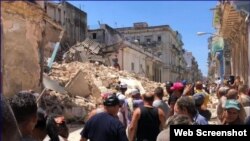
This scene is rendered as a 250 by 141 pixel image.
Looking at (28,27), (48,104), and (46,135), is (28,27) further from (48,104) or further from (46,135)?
(46,135)

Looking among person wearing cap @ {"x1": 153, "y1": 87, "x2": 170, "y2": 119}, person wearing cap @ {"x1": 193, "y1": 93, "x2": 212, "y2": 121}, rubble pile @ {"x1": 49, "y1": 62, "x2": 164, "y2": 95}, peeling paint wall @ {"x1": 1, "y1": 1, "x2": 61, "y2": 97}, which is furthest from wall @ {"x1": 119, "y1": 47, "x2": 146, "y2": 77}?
person wearing cap @ {"x1": 193, "y1": 93, "x2": 212, "y2": 121}

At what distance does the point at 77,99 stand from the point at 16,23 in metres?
4.34

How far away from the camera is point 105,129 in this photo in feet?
15.1

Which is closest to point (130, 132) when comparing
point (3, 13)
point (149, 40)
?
point (3, 13)

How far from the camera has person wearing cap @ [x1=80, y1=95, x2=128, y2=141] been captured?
457 centimetres

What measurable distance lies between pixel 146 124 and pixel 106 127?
1.20m

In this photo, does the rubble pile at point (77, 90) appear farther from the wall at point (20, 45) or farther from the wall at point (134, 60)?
the wall at point (134, 60)

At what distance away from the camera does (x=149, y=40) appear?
7425 centimetres

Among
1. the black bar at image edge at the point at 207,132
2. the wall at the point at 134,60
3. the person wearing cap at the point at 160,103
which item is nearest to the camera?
the black bar at image edge at the point at 207,132

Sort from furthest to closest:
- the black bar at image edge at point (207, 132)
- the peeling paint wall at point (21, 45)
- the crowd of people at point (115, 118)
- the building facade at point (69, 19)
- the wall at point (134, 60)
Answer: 1. the wall at point (134, 60)
2. the building facade at point (69, 19)
3. the peeling paint wall at point (21, 45)
4. the black bar at image edge at point (207, 132)
5. the crowd of people at point (115, 118)

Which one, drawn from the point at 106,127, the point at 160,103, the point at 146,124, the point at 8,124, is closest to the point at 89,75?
the point at 160,103

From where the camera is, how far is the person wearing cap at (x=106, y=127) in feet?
15.0

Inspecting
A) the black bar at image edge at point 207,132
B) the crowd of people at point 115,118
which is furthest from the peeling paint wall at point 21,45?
the black bar at image edge at point 207,132

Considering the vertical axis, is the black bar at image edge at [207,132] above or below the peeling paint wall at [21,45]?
below
